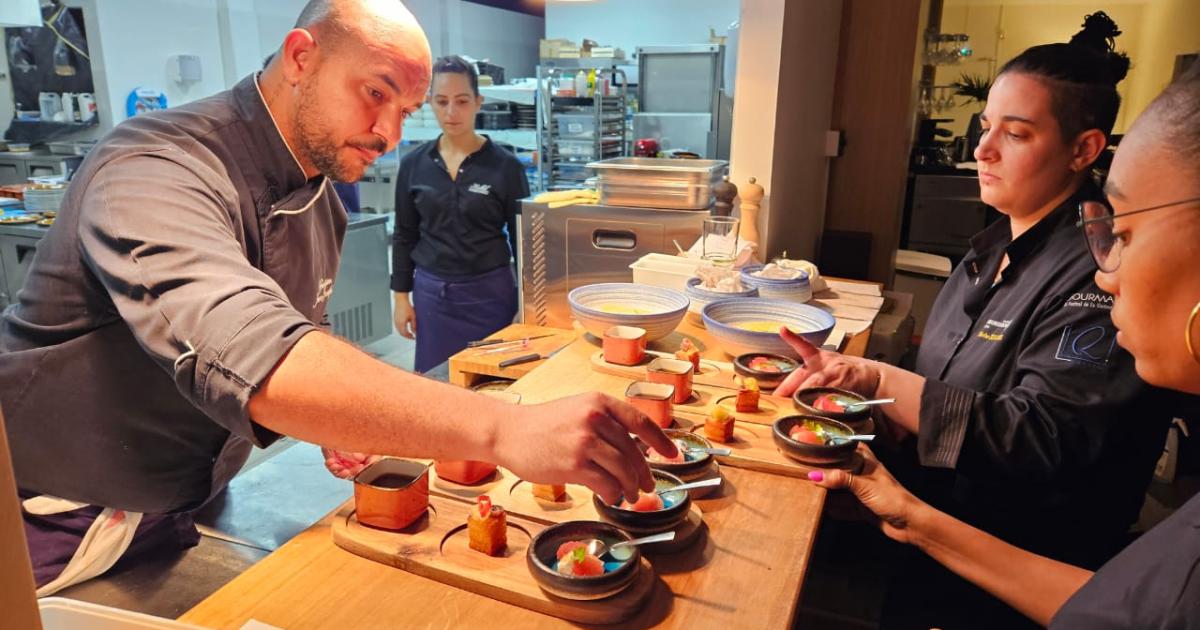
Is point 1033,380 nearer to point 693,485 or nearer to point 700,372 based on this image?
point 700,372

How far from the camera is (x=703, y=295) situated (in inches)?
87.4

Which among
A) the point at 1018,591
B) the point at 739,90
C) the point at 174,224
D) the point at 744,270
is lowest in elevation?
the point at 1018,591

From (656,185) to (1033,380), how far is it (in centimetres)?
152

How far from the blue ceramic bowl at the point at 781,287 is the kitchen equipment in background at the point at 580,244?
416mm

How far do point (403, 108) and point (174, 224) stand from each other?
0.58 m

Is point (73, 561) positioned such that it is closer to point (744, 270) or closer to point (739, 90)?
point (744, 270)

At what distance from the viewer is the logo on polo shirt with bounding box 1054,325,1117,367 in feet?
4.66

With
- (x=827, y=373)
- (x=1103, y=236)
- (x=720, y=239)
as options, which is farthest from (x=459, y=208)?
(x=1103, y=236)

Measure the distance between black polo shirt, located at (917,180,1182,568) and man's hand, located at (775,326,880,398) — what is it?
121 mm

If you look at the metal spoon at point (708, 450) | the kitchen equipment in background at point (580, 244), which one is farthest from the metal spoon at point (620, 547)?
the kitchen equipment in background at point (580, 244)

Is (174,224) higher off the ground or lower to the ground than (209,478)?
higher

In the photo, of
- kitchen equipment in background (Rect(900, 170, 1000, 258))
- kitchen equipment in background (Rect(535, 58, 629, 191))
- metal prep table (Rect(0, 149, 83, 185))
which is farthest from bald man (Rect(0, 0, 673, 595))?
kitchen equipment in background (Rect(900, 170, 1000, 258))

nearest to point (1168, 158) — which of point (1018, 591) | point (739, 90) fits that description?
point (1018, 591)

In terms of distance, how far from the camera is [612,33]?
29.7 feet
